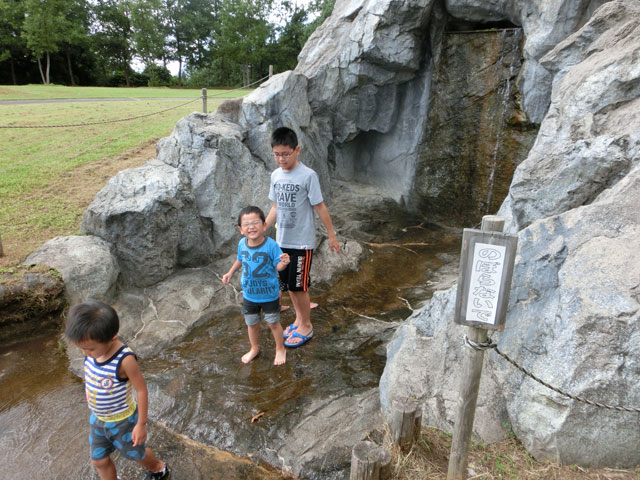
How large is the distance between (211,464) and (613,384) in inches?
91.6

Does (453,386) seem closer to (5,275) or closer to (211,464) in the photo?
(211,464)

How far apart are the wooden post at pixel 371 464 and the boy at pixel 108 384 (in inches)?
43.4

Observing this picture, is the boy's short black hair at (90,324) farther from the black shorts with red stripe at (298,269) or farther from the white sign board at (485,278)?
the black shorts with red stripe at (298,269)

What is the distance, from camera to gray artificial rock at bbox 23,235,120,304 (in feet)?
14.1

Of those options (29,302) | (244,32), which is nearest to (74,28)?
(244,32)

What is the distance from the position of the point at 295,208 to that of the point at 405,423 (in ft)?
6.13

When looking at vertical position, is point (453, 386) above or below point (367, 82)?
below

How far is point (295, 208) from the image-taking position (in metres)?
3.54

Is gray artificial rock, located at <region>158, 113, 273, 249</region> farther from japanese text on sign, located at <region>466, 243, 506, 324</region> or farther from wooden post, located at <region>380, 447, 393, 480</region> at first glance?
japanese text on sign, located at <region>466, 243, 506, 324</region>

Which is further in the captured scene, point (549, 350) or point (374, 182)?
point (374, 182)

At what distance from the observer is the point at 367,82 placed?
7.18 m

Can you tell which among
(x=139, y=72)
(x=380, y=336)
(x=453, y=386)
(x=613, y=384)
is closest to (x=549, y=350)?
(x=613, y=384)

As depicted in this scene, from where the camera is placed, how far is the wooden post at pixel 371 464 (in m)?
2.12

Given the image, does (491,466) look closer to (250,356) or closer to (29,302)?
(250,356)
